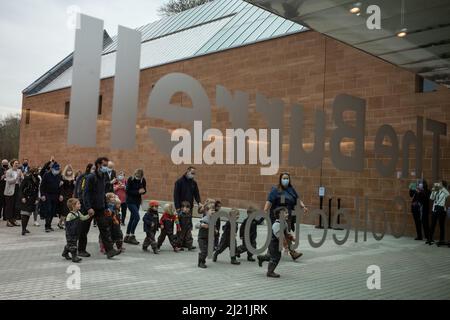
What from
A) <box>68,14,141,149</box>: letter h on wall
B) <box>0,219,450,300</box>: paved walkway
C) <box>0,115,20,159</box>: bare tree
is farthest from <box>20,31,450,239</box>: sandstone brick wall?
<box>68,14,141,149</box>: letter h on wall

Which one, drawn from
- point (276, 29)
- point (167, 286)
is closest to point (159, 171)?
point (276, 29)

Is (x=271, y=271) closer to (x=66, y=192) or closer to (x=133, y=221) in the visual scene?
(x=133, y=221)

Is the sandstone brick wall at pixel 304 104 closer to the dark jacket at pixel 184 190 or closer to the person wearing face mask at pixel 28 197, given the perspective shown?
the person wearing face mask at pixel 28 197

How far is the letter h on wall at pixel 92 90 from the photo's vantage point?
595 cm

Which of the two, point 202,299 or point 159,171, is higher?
point 159,171

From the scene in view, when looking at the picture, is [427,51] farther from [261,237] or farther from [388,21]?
[261,237]

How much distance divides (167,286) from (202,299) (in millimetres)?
780

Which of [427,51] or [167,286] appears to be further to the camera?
[427,51]

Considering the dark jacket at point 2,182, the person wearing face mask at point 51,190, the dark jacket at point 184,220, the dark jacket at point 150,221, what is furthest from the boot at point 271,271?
the dark jacket at point 2,182

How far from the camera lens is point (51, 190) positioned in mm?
11766

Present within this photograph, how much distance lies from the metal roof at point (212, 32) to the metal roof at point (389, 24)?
547cm

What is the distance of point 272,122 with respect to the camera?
934 cm
